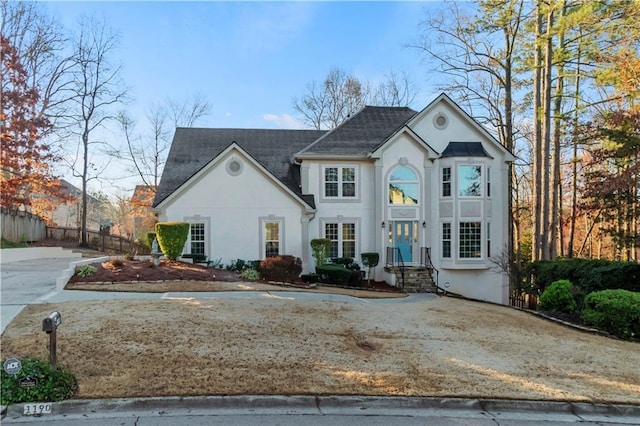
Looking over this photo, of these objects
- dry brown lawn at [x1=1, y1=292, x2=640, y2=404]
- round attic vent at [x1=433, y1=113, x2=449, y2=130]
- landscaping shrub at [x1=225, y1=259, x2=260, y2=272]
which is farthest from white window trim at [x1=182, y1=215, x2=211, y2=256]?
round attic vent at [x1=433, y1=113, x2=449, y2=130]

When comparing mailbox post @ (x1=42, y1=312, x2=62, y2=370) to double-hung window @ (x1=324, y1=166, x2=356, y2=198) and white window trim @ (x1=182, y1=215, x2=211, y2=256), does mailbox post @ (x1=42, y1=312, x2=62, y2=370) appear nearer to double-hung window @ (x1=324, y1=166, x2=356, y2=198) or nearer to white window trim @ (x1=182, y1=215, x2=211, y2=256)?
white window trim @ (x1=182, y1=215, x2=211, y2=256)

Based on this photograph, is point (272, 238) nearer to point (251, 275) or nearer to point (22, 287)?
point (251, 275)

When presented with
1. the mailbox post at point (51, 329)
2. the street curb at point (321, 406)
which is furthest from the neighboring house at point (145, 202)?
the street curb at point (321, 406)

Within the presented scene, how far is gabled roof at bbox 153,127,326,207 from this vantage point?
2061 centimetres

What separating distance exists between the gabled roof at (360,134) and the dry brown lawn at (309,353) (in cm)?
1080

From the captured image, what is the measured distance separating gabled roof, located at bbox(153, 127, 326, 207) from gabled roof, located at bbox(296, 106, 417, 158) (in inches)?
71.7

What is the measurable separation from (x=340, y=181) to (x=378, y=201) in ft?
6.92

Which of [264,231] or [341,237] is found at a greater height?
[264,231]

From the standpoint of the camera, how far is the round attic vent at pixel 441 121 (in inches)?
823

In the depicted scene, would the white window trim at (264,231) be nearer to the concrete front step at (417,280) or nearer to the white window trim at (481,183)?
the concrete front step at (417,280)

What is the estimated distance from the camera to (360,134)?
21469mm

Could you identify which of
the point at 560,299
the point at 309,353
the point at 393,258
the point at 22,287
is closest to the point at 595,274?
the point at 560,299

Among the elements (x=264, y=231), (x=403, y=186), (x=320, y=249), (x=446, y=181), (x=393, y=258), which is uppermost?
(x=446, y=181)

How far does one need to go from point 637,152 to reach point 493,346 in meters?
10.1
